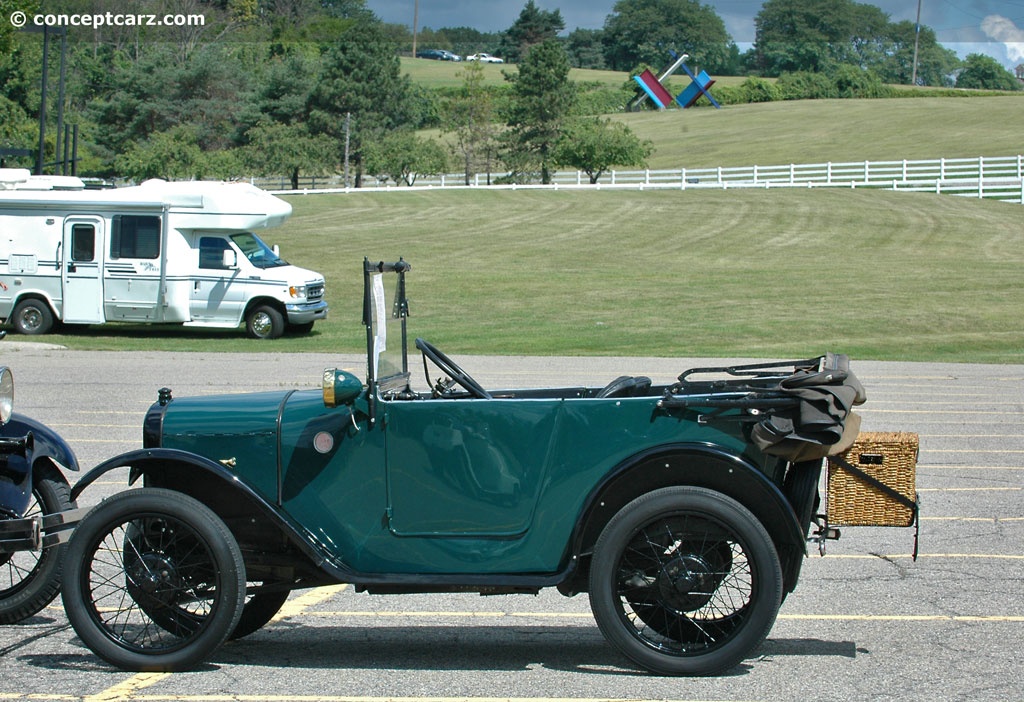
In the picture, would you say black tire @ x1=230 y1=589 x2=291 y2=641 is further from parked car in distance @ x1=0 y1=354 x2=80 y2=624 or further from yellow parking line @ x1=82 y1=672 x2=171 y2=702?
parked car in distance @ x1=0 y1=354 x2=80 y2=624

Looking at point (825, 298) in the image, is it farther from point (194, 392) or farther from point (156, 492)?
point (156, 492)

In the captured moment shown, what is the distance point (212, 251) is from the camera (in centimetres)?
2280

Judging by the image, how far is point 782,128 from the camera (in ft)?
293

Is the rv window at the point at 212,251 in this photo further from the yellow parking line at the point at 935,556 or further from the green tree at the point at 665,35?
the green tree at the point at 665,35

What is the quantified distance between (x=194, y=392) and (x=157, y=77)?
76.1 meters

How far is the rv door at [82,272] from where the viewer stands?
73.9 ft

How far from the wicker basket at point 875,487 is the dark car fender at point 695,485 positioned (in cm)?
24

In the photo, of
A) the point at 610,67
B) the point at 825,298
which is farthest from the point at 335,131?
the point at 610,67

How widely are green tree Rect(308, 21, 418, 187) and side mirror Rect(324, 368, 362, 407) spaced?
73.1m

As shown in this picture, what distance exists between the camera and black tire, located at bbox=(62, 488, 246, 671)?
5.07m

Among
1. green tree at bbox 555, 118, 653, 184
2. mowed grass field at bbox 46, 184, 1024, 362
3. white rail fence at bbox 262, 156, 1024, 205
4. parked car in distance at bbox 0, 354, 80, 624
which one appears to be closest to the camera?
parked car in distance at bbox 0, 354, 80, 624

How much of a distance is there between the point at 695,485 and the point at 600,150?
2521 inches

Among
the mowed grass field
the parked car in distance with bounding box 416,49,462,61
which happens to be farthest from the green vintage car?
the parked car in distance with bounding box 416,49,462,61

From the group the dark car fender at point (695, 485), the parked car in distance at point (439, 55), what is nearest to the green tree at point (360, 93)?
the dark car fender at point (695, 485)
